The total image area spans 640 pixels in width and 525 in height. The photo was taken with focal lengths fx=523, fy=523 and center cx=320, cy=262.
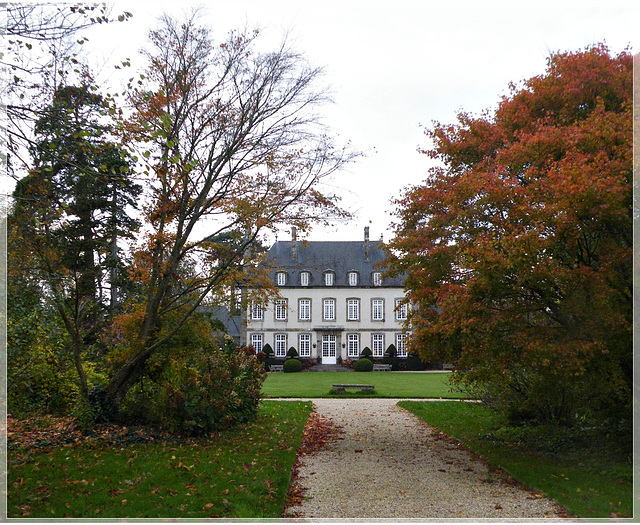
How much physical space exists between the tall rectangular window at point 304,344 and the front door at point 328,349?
1.10m

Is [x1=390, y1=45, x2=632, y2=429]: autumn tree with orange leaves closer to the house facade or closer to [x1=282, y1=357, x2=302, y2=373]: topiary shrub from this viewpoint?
[x1=282, y1=357, x2=302, y2=373]: topiary shrub

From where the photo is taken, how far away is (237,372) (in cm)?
1038

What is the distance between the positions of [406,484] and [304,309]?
32.3 meters

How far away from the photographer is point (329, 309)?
127 ft

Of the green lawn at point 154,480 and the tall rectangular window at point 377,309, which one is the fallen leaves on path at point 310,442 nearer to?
the green lawn at point 154,480

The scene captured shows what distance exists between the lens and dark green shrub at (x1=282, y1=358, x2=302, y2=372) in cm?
3372

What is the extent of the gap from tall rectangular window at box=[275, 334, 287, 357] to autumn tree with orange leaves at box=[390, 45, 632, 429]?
30.7 metres

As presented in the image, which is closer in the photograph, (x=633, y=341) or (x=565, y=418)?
(x=633, y=341)

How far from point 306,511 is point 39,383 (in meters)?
6.95

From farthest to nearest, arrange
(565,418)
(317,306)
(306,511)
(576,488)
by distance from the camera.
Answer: (317,306) → (565,418) → (576,488) → (306,511)

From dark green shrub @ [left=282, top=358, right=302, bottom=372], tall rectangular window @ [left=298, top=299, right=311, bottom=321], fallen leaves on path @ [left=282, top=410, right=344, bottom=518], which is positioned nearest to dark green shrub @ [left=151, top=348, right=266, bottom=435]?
fallen leaves on path @ [left=282, top=410, right=344, bottom=518]

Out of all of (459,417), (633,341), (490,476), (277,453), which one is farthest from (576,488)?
(459,417)

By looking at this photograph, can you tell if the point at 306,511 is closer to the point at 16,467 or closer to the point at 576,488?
the point at 576,488

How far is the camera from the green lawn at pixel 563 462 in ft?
17.8
